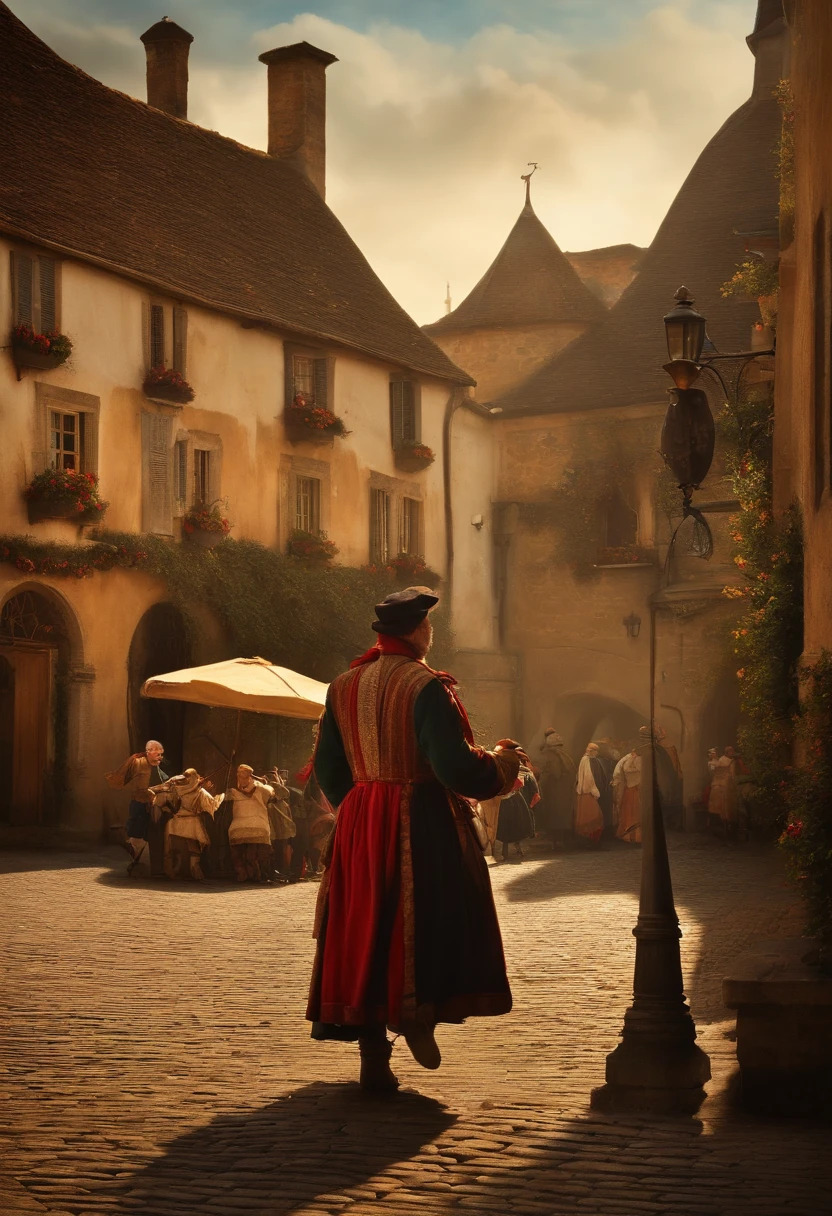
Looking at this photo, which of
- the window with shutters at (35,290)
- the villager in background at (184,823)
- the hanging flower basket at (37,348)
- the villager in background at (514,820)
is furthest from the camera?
the window with shutters at (35,290)

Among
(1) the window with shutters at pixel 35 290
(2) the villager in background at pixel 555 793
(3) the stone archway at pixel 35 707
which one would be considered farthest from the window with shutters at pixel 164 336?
(2) the villager in background at pixel 555 793

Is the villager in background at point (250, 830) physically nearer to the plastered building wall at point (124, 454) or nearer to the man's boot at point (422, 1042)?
the plastered building wall at point (124, 454)

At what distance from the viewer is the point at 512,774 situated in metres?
6.78

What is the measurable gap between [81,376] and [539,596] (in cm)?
1211

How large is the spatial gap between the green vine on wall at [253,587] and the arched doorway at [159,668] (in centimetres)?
41

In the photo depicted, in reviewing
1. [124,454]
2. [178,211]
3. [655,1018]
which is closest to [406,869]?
[655,1018]

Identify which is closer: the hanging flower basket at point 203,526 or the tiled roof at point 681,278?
the hanging flower basket at point 203,526

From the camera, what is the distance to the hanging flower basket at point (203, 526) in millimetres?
24781

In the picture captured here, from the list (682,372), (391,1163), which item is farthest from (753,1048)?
(682,372)

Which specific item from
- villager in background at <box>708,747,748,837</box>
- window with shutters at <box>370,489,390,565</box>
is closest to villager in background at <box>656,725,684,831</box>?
villager in background at <box>708,747,748,837</box>

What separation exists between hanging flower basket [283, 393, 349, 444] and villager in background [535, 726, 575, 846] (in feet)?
21.6

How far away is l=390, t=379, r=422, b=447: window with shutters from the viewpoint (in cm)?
3028

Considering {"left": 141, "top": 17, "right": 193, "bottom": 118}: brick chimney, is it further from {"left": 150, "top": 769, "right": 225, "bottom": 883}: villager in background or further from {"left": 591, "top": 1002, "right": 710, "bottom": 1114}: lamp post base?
{"left": 591, "top": 1002, "right": 710, "bottom": 1114}: lamp post base

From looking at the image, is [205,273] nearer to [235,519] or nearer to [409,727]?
[235,519]
